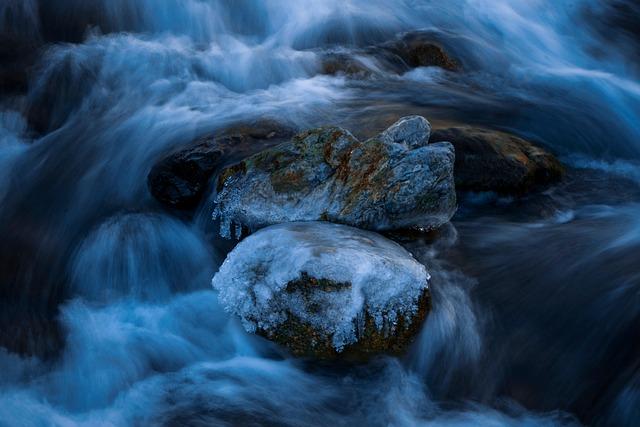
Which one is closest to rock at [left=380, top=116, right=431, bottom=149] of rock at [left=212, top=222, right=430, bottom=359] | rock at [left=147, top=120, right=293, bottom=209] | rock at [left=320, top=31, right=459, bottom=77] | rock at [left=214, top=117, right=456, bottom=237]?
rock at [left=214, top=117, right=456, bottom=237]

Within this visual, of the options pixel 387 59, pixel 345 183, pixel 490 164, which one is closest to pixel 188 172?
pixel 345 183

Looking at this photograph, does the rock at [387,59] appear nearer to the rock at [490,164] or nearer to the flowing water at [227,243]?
the flowing water at [227,243]

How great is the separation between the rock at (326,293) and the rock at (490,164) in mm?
1394

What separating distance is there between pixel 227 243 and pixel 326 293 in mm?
1491

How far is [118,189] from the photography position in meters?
6.32

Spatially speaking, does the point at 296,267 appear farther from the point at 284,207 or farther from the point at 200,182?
the point at 200,182

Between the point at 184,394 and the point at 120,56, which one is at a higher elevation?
the point at 120,56

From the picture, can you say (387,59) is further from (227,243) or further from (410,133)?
(227,243)

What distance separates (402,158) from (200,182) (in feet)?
5.78

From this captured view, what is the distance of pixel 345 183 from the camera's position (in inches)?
200

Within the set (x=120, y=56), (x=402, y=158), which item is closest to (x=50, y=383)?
(x=402, y=158)

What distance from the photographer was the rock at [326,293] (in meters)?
4.13

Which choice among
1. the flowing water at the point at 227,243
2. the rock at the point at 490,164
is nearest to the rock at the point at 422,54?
the flowing water at the point at 227,243

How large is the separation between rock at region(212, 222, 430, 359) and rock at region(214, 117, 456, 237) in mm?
502
